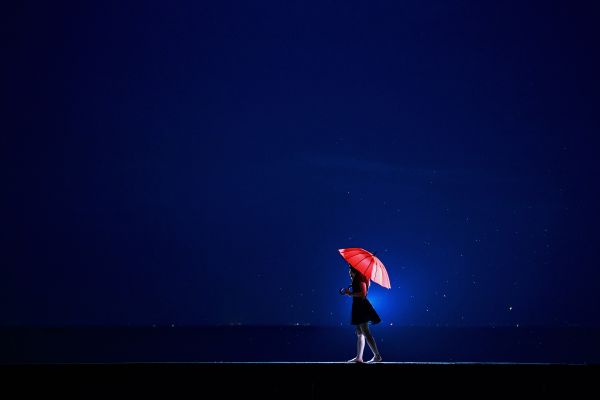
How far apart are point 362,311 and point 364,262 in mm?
895

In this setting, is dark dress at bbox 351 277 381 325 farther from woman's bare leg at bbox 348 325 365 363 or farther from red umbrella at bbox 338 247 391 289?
red umbrella at bbox 338 247 391 289

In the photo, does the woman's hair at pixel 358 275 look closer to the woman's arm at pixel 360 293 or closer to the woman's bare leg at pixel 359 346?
the woman's arm at pixel 360 293

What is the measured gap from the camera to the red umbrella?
11727mm

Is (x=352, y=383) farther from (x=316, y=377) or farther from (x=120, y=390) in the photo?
(x=120, y=390)

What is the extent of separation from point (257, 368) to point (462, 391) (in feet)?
8.25

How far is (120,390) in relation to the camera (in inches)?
307

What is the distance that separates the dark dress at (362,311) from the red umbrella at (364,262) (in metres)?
0.32

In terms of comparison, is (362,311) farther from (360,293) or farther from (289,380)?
(289,380)

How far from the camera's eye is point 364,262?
1185 centimetres

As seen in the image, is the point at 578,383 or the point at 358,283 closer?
the point at 578,383

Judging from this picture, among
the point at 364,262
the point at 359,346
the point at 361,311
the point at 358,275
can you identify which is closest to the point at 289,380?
the point at 359,346

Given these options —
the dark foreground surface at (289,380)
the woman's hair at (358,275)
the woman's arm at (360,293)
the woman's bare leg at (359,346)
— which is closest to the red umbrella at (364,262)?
the woman's hair at (358,275)

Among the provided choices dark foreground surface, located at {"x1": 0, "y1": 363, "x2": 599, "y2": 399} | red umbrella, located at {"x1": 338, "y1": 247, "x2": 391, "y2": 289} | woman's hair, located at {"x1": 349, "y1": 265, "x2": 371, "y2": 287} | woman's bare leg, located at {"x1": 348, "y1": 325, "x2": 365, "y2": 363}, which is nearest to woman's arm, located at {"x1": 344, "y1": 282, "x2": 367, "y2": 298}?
woman's hair, located at {"x1": 349, "y1": 265, "x2": 371, "y2": 287}

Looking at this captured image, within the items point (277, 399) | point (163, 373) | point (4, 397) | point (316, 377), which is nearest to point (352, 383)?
point (316, 377)
